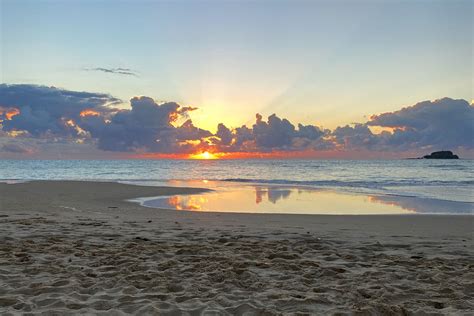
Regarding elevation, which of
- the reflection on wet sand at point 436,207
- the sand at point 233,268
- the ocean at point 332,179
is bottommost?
the ocean at point 332,179

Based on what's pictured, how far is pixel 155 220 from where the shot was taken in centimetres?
1160

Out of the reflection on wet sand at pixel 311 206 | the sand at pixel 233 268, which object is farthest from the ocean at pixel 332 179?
the sand at pixel 233 268

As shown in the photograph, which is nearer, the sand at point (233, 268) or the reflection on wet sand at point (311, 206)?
the sand at point (233, 268)

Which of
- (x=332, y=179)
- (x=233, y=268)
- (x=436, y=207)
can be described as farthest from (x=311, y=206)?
(x=332, y=179)

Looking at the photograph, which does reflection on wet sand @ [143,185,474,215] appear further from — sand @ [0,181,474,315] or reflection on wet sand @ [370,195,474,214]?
sand @ [0,181,474,315]

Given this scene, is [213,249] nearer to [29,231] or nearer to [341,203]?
[29,231]

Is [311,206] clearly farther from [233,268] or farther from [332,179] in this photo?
[332,179]

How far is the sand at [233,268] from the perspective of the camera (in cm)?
475

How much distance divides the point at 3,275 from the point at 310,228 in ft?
23.1

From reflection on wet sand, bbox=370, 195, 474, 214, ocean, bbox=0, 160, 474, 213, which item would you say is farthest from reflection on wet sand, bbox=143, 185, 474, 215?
ocean, bbox=0, 160, 474, 213

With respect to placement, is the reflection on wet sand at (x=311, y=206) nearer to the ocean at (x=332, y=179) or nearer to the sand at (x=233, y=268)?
the ocean at (x=332, y=179)

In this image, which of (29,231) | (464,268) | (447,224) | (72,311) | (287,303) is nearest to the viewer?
(72,311)

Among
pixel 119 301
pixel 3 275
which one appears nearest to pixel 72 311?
pixel 119 301

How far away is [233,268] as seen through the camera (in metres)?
6.20
